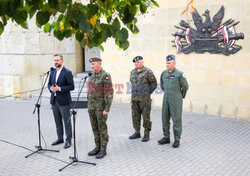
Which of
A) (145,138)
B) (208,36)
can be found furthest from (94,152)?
(208,36)

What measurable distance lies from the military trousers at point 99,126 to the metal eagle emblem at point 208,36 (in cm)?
454

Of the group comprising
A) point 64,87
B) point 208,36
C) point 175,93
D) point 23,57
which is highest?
point 208,36

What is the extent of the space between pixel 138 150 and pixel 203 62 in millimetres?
3978

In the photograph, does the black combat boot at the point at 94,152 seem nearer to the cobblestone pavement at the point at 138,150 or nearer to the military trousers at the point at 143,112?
the cobblestone pavement at the point at 138,150

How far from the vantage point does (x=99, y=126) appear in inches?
226

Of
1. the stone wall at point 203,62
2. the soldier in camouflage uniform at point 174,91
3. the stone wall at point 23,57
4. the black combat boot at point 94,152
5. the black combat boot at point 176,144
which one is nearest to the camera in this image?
the black combat boot at point 94,152

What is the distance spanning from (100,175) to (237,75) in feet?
17.1

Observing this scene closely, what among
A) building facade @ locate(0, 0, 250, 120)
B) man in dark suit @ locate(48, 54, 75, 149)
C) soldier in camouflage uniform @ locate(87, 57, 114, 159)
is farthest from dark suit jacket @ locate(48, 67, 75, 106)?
building facade @ locate(0, 0, 250, 120)

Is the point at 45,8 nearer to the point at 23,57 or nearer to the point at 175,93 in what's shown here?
the point at 175,93

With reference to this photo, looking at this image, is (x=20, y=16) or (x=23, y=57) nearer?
(x=20, y=16)

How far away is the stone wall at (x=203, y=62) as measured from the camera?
842 cm

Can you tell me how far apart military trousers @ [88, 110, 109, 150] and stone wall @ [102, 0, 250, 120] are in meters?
3.56

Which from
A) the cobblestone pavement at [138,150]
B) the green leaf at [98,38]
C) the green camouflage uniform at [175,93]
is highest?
the green leaf at [98,38]

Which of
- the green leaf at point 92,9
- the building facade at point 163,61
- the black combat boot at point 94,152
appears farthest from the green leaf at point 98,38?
the building facade at point 163,61
